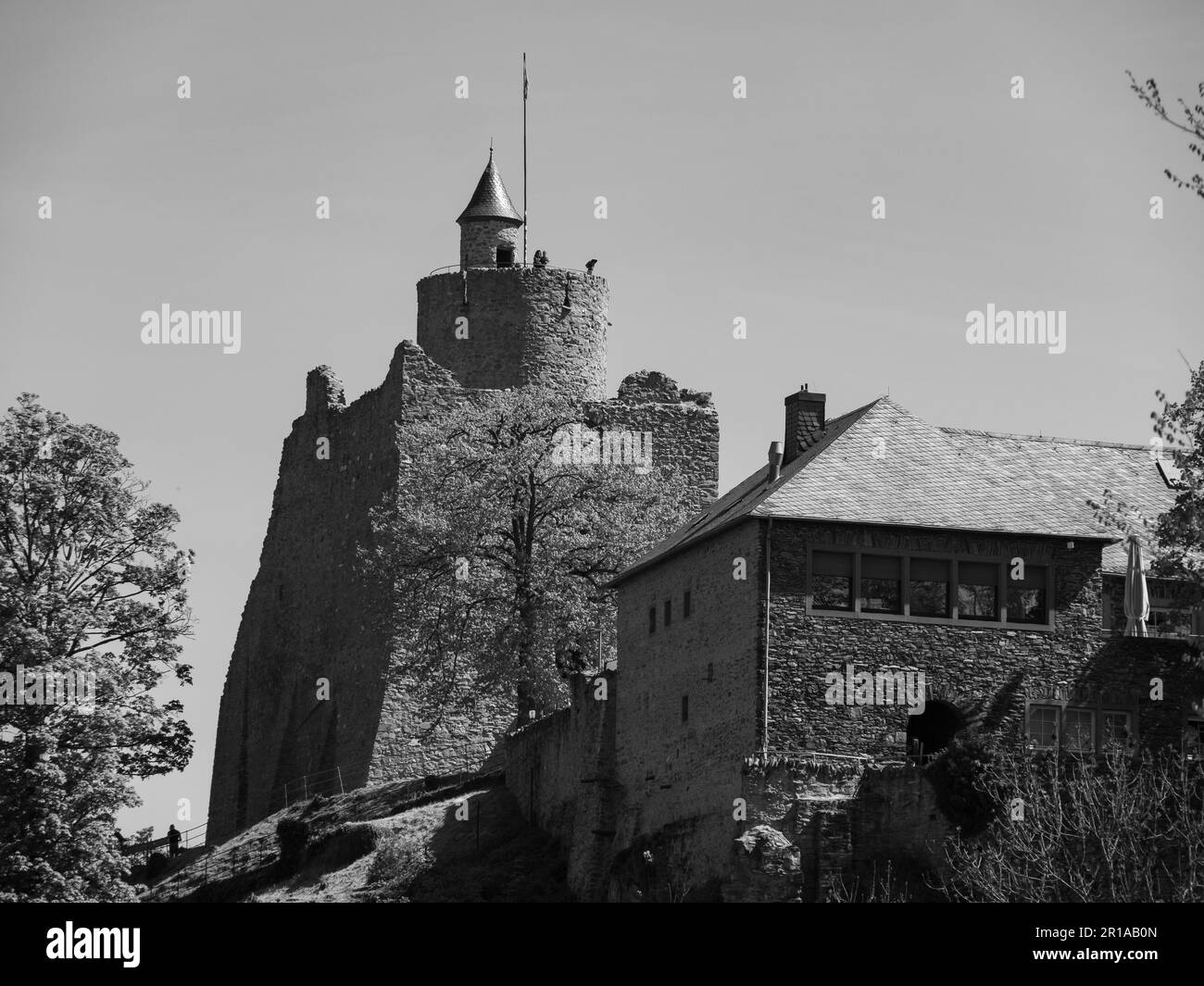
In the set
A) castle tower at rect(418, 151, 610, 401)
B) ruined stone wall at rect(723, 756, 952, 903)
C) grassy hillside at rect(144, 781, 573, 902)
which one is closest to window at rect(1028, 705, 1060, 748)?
ruined stone wall at rect(723, 756, 952, 903)

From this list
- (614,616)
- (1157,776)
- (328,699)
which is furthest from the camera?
(328,699)

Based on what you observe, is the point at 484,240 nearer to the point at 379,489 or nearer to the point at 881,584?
the point at 379,489

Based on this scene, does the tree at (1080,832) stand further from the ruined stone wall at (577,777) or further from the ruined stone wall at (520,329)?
the ruined stone wall at (520,329)

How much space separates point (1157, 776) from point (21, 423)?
75.5 ft

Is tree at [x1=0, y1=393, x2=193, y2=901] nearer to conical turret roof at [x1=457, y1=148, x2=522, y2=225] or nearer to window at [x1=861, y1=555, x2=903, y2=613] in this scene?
window at [x1=861, y1=555, x2=903, y2=613]

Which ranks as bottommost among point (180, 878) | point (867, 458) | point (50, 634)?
point (180, 878)

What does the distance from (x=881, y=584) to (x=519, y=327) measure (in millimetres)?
30678

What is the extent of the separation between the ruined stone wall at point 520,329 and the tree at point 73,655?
89.5ft

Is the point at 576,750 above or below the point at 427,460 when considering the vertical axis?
below

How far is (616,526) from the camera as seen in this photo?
69125mm

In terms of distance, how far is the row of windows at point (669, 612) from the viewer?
5603 centimetres
